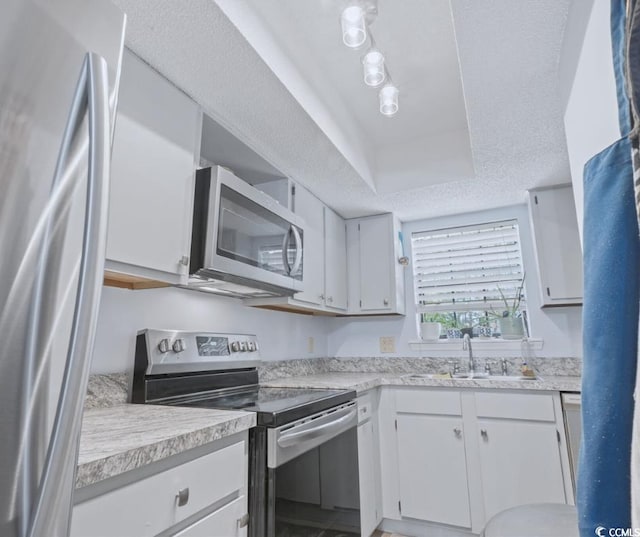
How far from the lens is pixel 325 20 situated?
1625 millimetres

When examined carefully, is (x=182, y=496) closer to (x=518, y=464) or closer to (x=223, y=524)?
(x=223, y=524)

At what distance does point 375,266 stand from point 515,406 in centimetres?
135

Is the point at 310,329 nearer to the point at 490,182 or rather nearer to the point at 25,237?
the point at 490,182

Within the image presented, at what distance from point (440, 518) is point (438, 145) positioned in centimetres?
229

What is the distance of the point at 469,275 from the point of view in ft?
9.95

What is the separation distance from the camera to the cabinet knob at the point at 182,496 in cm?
88

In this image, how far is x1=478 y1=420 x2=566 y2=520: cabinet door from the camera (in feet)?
6.44

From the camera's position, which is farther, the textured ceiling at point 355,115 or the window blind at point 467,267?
the window blind at point 467,267

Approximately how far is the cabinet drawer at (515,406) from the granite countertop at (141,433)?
1.55 m

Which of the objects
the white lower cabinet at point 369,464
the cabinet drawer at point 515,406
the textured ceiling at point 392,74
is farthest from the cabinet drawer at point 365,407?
the textured ceiling at point 392,74

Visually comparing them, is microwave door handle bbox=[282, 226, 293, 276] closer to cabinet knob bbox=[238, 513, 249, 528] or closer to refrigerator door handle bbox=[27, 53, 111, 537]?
cabinet knob bbox=[238, 513, 249, 528]

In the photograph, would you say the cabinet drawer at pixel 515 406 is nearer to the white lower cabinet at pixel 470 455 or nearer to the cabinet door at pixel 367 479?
the white lower cabinet at pixel 470 455

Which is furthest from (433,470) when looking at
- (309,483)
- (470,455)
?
(309,483)

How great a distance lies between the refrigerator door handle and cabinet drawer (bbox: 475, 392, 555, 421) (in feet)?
7.20
